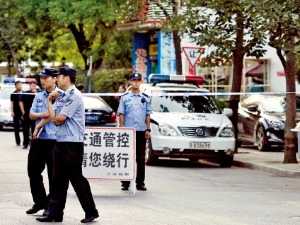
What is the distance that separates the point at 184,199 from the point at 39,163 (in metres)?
2.73

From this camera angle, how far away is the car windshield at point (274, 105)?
77.8 ft

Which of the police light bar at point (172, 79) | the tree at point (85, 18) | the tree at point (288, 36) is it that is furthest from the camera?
the tree at point (85, 18)

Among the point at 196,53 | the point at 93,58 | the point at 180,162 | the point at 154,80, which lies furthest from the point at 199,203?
the point at 93,58

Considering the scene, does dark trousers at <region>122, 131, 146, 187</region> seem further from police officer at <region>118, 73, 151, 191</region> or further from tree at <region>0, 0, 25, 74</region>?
tree at <region>0, 0, 25, 74</region>

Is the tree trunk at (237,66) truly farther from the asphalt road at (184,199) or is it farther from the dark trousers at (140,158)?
the dark trousers at (140,158)

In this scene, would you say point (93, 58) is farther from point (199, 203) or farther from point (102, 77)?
point (199, 203)

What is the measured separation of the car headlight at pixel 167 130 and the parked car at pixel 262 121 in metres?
4.86

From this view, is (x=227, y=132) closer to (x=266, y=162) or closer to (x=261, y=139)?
(x=266, y=162)

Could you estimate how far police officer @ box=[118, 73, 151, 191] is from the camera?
1447 centimetres

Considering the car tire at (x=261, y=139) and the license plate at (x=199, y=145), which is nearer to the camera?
the license plate at (x=199, y=145)

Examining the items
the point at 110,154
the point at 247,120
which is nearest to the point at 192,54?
the point at 247,120

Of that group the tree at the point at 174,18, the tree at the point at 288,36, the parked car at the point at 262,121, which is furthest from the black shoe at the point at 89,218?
the parked car at the point at 262,121

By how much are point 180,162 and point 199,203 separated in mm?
7611

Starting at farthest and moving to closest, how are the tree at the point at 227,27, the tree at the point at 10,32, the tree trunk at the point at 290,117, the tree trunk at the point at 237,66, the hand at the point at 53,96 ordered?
the tree at the point at 10,32
the tree trunk at the point at 237,66
the tree trunk at the point at 290,117
the tree at the point at 227,27
the hand at the point at 53,96
